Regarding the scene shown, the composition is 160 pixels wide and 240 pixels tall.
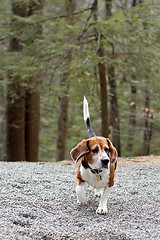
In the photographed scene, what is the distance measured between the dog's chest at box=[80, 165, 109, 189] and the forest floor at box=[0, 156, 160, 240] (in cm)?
38

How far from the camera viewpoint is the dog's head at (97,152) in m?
4.05

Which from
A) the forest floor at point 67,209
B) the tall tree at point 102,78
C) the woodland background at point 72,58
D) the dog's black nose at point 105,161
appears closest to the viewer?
the forest floor at point 67,209

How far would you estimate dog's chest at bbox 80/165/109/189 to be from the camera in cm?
428

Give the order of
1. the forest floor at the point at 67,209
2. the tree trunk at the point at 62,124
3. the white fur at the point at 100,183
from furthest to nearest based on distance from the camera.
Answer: the tree trunk at the point at 62,124 < the white fur at the point at 100,183 < the forest floor at the point at 67,209

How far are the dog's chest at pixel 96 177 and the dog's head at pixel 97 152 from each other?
0.52 feet

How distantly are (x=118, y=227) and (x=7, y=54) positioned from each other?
835cm

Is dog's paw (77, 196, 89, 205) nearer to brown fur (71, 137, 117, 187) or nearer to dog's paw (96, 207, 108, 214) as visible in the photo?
dog's paw (96, 207, 108, 214)

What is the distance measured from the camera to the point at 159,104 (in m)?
11.0

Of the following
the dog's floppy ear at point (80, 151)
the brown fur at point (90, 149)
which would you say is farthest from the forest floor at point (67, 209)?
the dog's floppy ear at point (80, 151)

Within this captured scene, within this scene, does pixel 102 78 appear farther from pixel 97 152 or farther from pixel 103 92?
pixel 97 152

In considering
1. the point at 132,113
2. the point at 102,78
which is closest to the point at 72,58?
the point at 102,78

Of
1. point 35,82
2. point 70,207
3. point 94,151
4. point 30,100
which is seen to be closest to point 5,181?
point 70,207

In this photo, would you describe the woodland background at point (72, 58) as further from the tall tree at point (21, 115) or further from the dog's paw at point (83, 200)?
the dog's paw at point (83, 200)

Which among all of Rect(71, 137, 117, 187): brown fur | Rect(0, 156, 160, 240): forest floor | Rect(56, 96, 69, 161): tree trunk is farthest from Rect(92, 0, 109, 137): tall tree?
Rect(71, 137, 117, 187): brown fur
